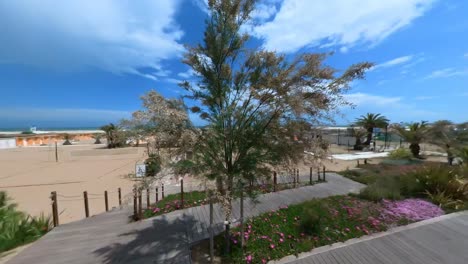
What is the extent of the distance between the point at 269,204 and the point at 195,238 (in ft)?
9.72

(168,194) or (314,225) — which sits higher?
(314,225)

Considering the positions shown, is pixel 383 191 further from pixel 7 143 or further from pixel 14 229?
pixel 7 143

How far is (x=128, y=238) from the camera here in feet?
18.7

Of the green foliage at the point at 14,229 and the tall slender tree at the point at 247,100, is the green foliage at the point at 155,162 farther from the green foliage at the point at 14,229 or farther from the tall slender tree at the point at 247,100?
the green foliage at the point at 14,229

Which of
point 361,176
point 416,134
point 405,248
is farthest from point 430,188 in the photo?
point 416,134

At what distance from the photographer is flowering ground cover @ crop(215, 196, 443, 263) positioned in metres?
4.93

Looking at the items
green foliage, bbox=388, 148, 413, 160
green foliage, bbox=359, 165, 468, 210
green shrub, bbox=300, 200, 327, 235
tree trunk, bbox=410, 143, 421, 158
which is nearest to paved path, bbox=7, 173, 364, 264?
green shrub, bbox=300, 200, 327, 235

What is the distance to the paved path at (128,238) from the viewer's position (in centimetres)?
486

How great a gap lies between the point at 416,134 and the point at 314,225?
1887 cm

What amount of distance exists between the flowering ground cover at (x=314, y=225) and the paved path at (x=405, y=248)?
0.24 m

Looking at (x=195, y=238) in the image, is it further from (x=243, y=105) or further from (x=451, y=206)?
(x=451, y=206)

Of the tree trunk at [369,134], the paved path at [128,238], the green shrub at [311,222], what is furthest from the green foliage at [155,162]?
the tree trunk at [369,134]

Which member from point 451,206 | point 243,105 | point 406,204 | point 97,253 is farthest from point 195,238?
point 451,206

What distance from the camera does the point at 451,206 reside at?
6859mm
